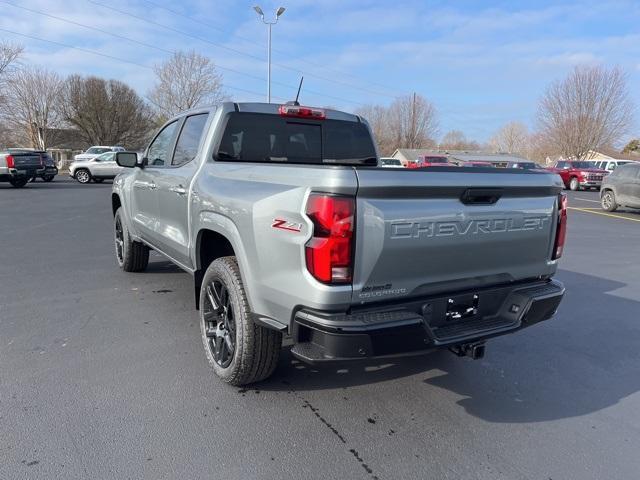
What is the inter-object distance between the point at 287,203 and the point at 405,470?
Result: 152 cm

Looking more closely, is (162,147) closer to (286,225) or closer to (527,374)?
(286,225)

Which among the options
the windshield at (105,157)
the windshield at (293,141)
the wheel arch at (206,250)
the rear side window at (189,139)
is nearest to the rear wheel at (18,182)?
the windshield at (105,157)

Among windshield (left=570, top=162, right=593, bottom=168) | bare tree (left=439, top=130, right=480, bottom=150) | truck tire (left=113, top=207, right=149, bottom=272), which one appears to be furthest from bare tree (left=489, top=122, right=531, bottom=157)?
truck tire (left=113, top=207, right=149, bottom=272)

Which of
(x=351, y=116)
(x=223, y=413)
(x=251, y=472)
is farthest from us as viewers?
(x=351, y=116)

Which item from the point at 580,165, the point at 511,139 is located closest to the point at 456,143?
the point at 511,139

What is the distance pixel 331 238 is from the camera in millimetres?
2350

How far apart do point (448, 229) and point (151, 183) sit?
10.6 feet

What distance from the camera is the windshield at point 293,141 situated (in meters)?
3.96

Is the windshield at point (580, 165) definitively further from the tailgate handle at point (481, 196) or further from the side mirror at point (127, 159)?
the tailgate handle at point (481, 196)

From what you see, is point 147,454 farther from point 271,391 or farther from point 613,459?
point 613,459

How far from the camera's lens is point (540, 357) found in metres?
3.95

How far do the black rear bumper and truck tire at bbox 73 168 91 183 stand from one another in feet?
84.6

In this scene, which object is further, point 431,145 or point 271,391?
point 431,145

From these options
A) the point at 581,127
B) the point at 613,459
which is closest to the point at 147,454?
the point at 613,459
